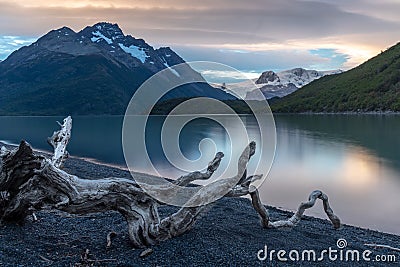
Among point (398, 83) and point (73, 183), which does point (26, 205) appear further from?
point (398, 83)

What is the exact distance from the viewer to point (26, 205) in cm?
830

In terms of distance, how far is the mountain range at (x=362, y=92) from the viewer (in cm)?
12626

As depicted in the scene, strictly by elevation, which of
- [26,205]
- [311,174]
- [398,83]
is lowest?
[311,174]

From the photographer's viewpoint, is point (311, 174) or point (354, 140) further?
point (354, 140)

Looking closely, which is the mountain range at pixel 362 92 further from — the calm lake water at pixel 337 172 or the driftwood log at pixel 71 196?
the driftwood log at pixel 71 196

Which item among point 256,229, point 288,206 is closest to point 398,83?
point 288,206

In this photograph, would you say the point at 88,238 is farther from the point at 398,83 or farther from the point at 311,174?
the point at 398,83

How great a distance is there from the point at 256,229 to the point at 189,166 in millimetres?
21558

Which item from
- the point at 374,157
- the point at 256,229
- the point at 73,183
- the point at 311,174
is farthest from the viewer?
the point at 374,157

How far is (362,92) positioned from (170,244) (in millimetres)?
144340

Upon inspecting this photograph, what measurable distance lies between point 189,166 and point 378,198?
47.5 ft

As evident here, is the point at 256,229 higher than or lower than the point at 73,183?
lower

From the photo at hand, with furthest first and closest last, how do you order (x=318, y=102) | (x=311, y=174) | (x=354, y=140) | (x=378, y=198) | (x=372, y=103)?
(x=318, y=102) → (x=372, y=103) → (x=354, y=140) → (x=311, y=174) → (x=378, y=198)

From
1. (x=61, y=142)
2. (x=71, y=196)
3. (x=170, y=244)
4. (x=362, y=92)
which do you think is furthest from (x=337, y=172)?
(x=362, y=92)
